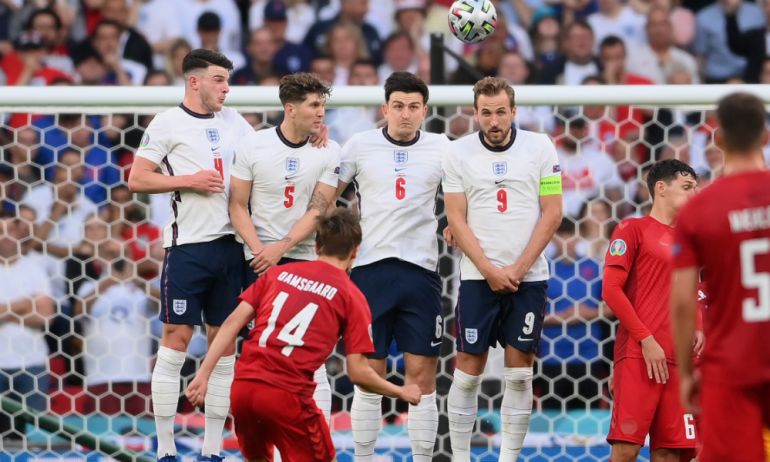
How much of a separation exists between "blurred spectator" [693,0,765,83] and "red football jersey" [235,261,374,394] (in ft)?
20.6

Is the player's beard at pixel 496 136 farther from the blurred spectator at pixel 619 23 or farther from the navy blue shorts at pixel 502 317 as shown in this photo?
the blurred spectator at pixel 619 23

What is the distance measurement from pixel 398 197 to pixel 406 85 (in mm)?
557

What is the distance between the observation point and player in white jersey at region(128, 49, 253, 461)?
6648 mm

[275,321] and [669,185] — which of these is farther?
[669,185]

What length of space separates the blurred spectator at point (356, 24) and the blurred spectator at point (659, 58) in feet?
6.79

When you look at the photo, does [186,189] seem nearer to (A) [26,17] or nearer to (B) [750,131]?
(B) [750,131]

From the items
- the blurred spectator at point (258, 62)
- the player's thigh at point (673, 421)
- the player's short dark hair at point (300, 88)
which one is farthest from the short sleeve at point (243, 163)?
the blurred spectator at point (258, 62)

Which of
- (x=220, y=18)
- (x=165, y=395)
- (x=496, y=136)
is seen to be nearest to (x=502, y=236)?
(x=496, y=136)

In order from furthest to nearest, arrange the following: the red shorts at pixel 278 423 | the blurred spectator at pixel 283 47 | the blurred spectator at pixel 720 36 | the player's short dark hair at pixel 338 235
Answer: the blurred spectator at pixel 720 36, the blurred spectator at pixel 283 47, the player's short dark hair at pixel 338 235, the red shorts at pixel 278 423

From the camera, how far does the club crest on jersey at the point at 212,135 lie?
6746mm

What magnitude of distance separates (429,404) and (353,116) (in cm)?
262

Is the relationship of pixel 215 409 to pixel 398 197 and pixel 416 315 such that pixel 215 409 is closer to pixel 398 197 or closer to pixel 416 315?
pixel 416 315

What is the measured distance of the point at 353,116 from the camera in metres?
8.65

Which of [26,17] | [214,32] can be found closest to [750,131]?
[214,32]
